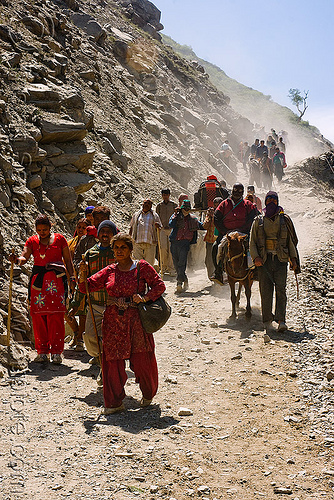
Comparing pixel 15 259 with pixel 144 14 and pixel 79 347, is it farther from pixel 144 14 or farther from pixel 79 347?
pixel 144 14

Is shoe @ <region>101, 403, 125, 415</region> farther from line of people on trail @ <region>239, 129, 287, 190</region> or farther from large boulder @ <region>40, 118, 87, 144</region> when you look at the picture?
line of people on trail @ <region>239, 129, 287, 190</region>

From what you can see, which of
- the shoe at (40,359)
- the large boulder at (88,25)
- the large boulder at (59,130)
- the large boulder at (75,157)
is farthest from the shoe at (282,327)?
the large boulder at (88,25)

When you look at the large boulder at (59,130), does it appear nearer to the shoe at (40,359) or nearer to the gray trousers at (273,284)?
the gray trousers at (273,284)

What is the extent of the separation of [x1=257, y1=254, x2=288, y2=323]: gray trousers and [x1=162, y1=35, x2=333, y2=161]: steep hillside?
34627 millimetres

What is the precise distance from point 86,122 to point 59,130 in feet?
10.5

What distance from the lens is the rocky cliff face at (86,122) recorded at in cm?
1152

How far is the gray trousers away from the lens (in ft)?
27.2

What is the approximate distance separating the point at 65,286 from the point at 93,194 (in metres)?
8.56

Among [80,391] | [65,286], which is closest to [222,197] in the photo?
[65,286]

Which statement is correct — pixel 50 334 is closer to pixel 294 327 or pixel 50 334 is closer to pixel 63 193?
pixel 294 327

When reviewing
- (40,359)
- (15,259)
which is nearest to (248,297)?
(40,359)

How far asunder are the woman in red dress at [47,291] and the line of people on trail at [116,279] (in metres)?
0.01

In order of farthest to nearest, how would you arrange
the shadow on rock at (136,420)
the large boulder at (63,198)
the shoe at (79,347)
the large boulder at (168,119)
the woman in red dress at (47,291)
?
the large boulder at (168,119) < the large boulder at (63,198) < the shoe at (79,347) < the woman in red dress at (47,291) < the shadow on rock at (136,420)

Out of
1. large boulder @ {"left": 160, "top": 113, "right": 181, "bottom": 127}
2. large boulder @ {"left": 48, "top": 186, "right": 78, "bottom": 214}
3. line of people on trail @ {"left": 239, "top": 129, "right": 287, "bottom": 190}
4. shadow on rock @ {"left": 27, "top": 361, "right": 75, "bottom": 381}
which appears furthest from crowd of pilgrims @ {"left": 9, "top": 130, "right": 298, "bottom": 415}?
large boulder @ {"left": 160, "top": 113, "right": 181, "bottom": 127}
